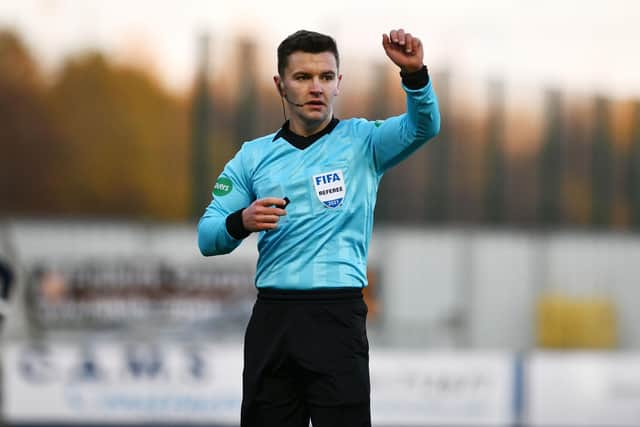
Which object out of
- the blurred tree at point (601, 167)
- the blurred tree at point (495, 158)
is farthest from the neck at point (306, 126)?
the blurred tree at point (601, 167)

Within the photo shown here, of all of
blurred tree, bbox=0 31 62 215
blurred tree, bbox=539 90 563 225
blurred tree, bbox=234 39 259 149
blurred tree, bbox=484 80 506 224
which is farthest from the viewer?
blurred tree, bbox=539 90 563 225

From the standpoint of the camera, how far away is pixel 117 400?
42.7ft

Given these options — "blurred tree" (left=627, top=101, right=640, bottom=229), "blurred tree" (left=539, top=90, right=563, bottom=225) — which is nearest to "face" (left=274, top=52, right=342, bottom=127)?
"blurred tree" (left=539, top=90, right=563, bottom=225)

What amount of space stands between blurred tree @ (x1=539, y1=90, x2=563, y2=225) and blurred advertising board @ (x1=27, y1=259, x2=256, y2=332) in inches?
243

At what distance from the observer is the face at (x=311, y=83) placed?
12.5ft

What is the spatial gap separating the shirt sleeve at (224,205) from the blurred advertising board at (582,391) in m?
9.32

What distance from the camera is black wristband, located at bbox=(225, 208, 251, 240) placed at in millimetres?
3652

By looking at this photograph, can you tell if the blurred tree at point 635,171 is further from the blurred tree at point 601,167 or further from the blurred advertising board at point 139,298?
the blurred advertising board at point 139,298

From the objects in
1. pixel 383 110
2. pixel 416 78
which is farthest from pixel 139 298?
pixel 416 78

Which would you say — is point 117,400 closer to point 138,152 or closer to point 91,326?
point 91,326

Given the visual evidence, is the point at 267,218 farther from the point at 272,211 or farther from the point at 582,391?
the point at 582,391

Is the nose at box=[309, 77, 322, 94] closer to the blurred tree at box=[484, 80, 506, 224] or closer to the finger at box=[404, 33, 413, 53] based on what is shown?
the finger at box=[404, 33, 413, 53]

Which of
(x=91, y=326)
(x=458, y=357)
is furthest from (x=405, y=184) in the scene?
(x=458, y=357)

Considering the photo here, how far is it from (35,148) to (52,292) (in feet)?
9.87
